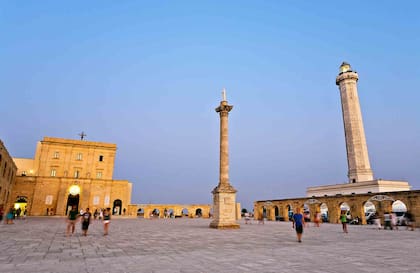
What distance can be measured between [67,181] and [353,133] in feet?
169

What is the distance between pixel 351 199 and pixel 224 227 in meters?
16.9

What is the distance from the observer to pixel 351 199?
28.6 meters

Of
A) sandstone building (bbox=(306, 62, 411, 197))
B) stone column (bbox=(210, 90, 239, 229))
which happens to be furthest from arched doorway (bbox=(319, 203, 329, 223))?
stone column (bbox=(210, 90, 239, 229))

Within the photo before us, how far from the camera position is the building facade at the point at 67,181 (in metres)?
40.4

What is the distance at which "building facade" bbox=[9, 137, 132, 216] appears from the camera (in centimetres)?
4038

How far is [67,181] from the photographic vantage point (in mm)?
42312

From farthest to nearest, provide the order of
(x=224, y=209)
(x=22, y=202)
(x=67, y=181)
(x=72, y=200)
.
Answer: (x=72, y=200) → (x=67, y=181) → (x=22, y=202) → (x=224, y=209)

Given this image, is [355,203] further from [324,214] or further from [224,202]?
[224,202]

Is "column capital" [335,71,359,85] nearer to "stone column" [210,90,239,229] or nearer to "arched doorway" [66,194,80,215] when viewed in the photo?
"stone column" [210,90,239,229]

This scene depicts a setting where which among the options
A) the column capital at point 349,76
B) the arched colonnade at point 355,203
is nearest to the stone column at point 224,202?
the arched colonnade at point 355,203

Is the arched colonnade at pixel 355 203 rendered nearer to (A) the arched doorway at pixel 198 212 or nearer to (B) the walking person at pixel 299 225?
(B) the walking person at pixel 299 225

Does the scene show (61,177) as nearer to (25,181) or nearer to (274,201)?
(25,181)

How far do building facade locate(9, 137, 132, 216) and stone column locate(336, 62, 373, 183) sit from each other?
41898 mm

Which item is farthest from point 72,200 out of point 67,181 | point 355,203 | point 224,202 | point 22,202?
point 355,203
